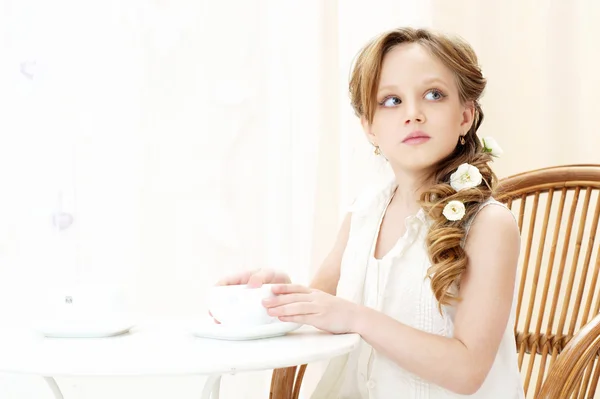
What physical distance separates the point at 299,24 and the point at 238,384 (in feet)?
2.92

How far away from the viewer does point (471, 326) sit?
3.50ft

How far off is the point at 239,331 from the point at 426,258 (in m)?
0.39

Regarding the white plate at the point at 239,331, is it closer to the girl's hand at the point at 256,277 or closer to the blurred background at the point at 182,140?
the girl's hand at the point at 256,277

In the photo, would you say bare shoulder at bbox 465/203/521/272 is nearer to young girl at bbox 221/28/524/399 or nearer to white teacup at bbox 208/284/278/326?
young girl at bbox 221/28/524/399

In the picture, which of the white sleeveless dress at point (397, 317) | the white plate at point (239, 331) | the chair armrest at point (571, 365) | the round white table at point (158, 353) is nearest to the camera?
the round white table at point (158, 353)

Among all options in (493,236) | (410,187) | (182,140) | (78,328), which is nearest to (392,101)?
(410,187)

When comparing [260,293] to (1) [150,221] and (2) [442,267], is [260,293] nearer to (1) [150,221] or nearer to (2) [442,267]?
(2) [442,267]

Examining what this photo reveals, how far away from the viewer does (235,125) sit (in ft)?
5.98

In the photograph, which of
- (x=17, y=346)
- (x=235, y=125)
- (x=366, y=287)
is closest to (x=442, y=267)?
(x=366, y=287)

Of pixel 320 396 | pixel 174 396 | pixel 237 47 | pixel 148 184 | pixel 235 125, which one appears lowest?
pixel 174 396

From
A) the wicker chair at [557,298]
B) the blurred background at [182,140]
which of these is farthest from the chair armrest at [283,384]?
the blurred background at [182,140]

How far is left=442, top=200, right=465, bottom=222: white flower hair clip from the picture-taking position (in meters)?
1.14

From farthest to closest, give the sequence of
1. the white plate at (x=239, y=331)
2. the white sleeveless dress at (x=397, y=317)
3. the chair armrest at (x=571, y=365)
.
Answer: the white sleeveless dress at (x=397, y=317) → the chair armrest at (x=571, y=365) → the white plate at (x=239, y=331)

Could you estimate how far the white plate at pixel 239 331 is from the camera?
949 millimetres
